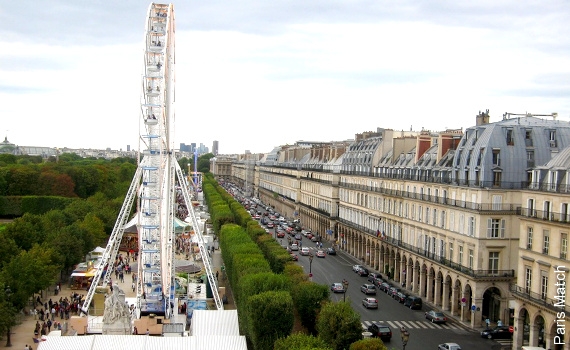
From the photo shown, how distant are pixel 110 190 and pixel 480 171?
93.8m

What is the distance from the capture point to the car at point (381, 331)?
39.9 meters

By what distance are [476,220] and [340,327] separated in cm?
1802

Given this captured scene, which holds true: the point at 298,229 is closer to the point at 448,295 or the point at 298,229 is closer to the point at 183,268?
the point at 183,268

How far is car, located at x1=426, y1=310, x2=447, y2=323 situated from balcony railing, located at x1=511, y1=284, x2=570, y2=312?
23.8 ft

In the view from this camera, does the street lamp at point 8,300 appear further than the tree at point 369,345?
Yes

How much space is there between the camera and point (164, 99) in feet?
142

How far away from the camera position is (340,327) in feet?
107

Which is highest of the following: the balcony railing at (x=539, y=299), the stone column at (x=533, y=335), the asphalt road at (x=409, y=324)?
the balcony railing at (x=539, y=299)

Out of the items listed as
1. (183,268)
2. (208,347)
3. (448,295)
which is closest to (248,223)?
(183,268)

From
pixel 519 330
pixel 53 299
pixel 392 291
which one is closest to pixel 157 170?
pixel 53 299

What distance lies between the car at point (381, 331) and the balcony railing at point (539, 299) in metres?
8.37

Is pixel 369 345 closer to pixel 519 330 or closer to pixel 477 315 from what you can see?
pixel 519 330

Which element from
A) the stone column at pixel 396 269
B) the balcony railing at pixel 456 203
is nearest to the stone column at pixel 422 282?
the balcony railing at pixel 456 203

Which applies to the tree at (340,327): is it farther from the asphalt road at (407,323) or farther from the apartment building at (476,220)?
the apartment building at (476,220)
